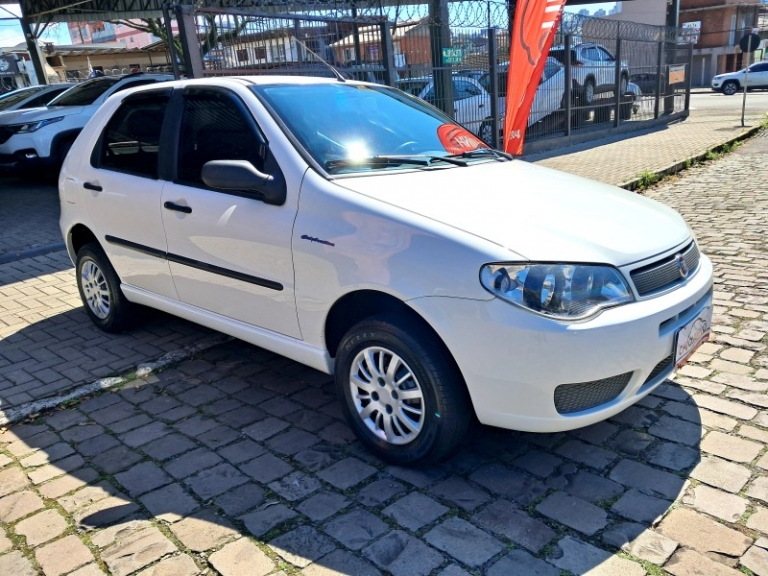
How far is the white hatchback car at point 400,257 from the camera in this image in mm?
2650

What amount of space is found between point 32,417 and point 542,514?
2.93 m

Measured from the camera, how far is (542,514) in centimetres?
274

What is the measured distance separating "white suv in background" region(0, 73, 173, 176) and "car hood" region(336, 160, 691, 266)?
28.2 ft

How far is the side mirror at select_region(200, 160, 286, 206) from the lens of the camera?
323 centimetres

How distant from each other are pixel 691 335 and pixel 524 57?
19.0 feet

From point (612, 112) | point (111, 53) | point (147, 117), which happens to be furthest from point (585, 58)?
point (111, 53)

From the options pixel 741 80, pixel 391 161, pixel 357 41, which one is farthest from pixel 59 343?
pixel 741 80

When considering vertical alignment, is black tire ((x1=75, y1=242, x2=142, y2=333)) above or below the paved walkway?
above

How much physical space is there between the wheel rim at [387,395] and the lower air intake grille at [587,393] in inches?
23.6

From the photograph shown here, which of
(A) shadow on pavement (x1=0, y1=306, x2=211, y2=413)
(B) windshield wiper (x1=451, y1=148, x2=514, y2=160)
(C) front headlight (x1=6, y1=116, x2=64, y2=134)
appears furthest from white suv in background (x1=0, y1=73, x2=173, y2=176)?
(B) windshield wiper (x1=451, y1=148, x2=514, y2=160)

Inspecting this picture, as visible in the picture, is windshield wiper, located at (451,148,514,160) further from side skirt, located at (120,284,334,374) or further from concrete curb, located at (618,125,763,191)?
concrete curb, located at (618,125,763,191)

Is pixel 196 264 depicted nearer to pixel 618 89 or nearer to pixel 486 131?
pixel 486 131

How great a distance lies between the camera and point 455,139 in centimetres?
409

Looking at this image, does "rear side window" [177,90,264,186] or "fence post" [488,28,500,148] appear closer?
"rear side window" [177,90,264,186]
